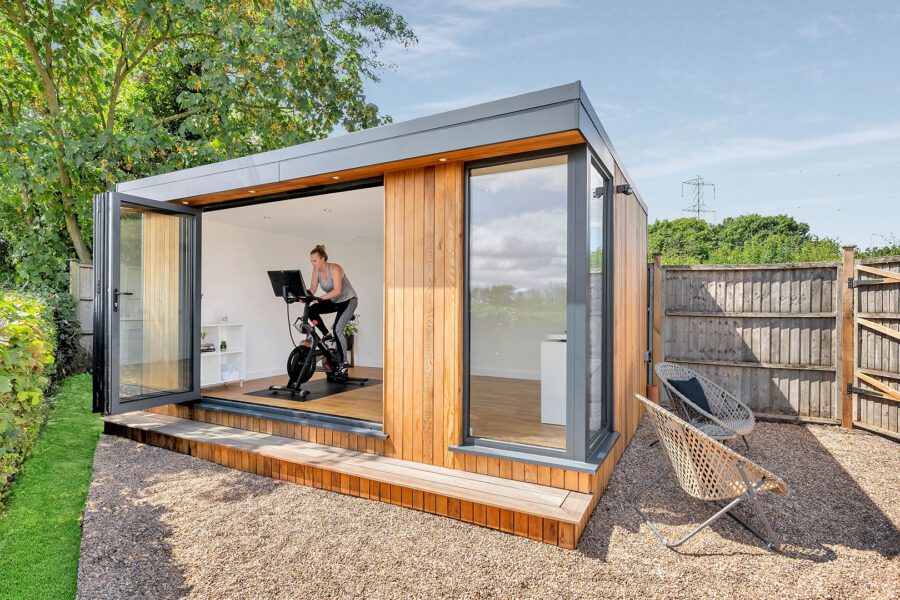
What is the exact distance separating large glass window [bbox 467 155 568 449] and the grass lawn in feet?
7.39

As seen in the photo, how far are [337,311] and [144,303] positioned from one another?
202 cm

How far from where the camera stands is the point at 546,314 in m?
5.96

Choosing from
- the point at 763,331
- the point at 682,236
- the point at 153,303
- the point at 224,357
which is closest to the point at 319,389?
the point at 224,357

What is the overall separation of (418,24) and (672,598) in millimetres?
12218

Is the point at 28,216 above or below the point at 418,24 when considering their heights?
below

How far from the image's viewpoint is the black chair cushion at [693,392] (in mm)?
4074

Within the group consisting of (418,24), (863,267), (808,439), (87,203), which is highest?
(418,24)

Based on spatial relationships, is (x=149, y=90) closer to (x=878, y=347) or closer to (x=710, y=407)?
(x=710, y=407)

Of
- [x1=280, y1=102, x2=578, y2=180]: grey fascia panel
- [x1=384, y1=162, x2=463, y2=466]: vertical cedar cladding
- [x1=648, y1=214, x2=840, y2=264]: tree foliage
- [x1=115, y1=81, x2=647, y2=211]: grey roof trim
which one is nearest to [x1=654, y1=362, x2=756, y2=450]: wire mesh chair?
[x1=115, y1=81, x2=647, y2=211]: grey roof trim

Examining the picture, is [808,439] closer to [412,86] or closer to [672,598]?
[672,598]

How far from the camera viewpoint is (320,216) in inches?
234

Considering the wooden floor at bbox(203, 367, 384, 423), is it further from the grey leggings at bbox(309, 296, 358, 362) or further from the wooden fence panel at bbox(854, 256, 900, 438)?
the wooden fence panel at bbox(854, 256, 900, 438)

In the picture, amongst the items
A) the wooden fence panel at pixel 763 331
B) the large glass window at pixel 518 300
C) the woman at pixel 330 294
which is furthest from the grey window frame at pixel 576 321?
the wooden fence panel at pixel 763 331

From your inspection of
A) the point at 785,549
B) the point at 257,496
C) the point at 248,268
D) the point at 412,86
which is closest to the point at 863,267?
the point at 785,549
